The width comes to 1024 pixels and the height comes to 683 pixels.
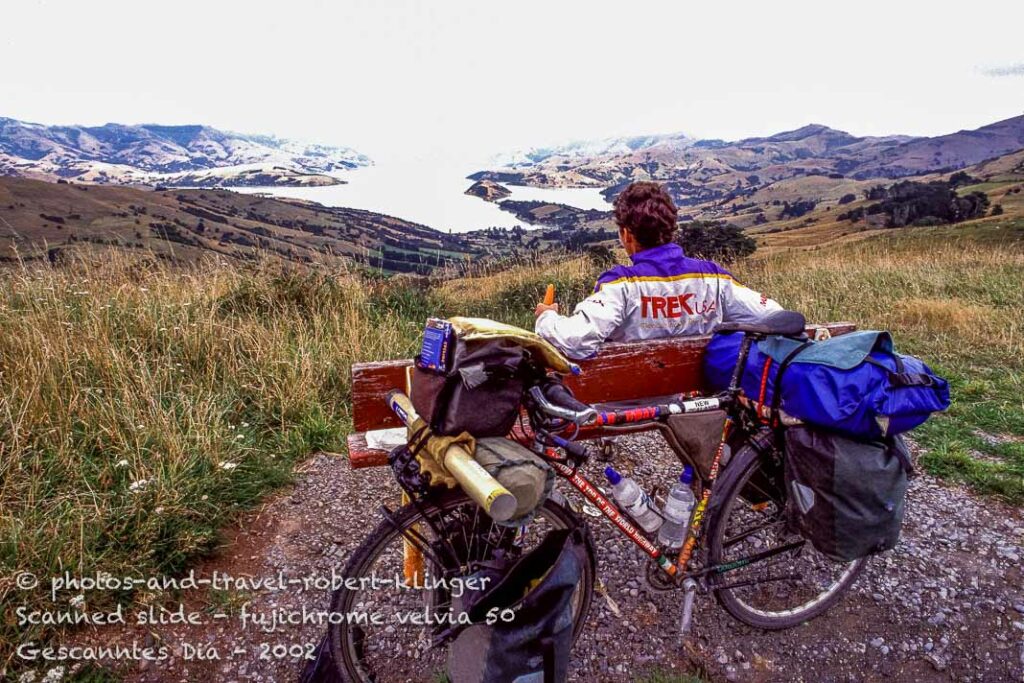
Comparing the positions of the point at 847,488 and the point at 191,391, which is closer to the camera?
the point at 847,488

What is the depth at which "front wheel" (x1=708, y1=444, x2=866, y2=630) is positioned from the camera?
8.87 ft

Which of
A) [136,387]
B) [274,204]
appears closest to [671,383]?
[136,387]

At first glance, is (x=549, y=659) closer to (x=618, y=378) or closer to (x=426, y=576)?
(x=426, y=576)

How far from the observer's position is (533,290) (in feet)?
30.3

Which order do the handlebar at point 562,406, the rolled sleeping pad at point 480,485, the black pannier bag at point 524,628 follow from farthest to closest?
1. the handlebar at point 562,406
2. the black pannier bag at point 524,628
3. the rolled sleeping pad at point 480,485

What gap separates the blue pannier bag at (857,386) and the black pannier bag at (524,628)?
119 cm

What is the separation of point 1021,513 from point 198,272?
8.60m

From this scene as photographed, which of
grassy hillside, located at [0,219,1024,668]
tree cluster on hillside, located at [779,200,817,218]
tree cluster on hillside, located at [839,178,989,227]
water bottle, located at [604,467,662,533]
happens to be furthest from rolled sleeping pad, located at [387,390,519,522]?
tree cluster on hillside, located at [779,200,817,218]

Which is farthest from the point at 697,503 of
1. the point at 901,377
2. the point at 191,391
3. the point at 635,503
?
the point at 191,391

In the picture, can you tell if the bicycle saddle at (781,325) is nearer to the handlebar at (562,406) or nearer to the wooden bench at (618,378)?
the wooden bench at (618,378)

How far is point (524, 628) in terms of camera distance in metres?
1.91

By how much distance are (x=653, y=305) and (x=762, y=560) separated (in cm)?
146

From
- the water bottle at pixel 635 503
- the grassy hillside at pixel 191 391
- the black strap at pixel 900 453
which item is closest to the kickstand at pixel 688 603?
the water bottle at pixel 635 503

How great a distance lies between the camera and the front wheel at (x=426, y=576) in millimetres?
2184
